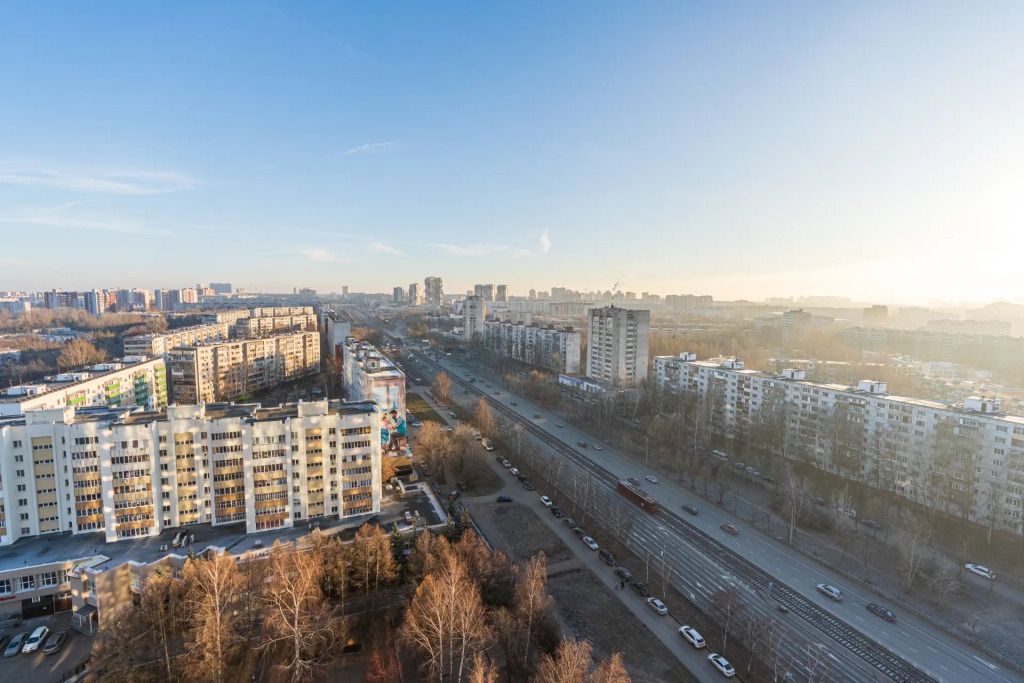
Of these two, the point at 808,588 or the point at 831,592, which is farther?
the point at 808,588

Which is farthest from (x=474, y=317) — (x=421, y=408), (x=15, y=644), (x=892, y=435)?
(x=15, y=644)

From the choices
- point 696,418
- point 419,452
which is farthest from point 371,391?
point 696,418

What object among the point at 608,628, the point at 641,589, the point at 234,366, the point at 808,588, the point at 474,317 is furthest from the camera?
the point at 474,317

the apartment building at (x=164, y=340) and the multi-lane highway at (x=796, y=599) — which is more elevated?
the apartment building at (x=164, y=340)

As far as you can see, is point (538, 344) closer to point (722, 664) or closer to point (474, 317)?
point (474, 317)

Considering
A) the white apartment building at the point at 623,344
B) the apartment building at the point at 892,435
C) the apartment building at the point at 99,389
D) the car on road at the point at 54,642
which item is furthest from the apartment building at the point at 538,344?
the car on road at the point at 54,642

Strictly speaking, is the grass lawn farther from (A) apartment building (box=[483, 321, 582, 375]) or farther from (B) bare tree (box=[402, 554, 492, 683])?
(B) bare tree (box=[402, 554, 492, 683])

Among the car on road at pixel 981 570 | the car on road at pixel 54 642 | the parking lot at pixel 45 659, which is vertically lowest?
the parking lot at pixel 45 659

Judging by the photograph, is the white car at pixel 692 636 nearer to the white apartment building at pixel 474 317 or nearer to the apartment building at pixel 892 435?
the apartment building at pixel 892 435
